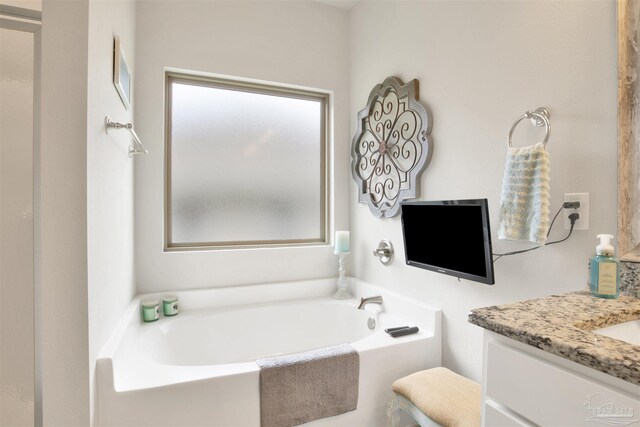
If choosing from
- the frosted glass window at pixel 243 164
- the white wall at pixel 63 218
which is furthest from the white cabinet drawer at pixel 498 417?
the frosted glass window at pixel 243 164

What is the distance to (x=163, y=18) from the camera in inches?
89.7

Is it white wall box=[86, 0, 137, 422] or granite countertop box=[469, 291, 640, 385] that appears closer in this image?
granite countertop box=[469, 291, 640, 385]

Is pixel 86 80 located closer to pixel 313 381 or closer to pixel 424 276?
pixel 313 381

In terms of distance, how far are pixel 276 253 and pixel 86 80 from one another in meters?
1.69

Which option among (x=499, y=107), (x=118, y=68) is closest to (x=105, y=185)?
(x=118, y=68)

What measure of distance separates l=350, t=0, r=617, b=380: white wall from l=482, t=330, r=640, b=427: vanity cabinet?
653 millimetres

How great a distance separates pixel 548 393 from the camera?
0.73m

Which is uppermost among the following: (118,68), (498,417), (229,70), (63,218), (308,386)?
(229,70)

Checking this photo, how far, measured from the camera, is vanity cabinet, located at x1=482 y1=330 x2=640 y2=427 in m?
0.62

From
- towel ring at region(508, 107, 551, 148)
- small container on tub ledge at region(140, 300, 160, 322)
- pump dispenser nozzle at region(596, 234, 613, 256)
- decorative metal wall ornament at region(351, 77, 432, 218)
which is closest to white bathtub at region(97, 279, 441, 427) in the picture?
small container on tub ledge at region(140, 300, 160, 322)

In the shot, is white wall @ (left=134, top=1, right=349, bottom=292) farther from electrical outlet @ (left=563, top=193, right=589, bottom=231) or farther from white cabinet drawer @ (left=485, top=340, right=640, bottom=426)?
white cabinet drawer @ (left=485, top=340, right=640, bottom=426)

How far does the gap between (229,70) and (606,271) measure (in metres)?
2.45

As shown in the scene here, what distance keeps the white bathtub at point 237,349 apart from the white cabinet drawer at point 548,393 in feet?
2.98

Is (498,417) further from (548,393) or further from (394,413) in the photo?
(394,413)
